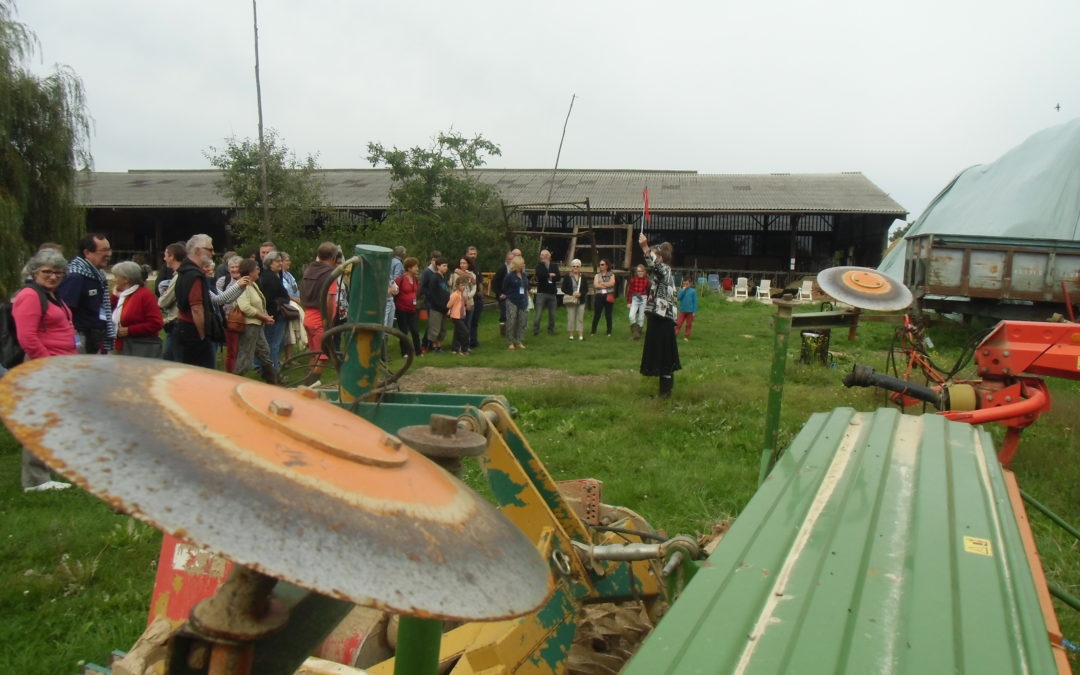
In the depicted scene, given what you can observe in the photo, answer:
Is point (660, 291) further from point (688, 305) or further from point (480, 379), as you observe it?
point (688, 305)

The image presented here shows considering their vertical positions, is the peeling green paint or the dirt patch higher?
the peeling green paint

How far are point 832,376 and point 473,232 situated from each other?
29.9 ft

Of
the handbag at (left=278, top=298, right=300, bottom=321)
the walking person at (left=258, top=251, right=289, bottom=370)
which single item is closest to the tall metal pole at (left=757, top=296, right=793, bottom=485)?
the walking person at (left=258, top=251, right=289, bottom=370)

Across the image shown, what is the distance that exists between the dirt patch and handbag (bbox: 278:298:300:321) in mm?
1436

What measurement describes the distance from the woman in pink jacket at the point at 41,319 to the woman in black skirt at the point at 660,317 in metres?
4.89

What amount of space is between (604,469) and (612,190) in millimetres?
24718

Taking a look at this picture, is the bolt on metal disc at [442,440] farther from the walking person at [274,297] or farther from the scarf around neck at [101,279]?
the walking person at [274,297]

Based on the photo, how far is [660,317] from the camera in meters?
7.51

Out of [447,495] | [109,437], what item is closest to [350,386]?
[447,495]

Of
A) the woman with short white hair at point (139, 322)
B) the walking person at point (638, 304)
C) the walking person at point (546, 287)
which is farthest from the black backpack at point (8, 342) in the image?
the walking person at point (638, 304)

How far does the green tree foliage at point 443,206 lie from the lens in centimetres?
1590

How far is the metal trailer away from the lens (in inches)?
447

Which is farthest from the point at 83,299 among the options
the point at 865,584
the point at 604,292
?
the point at 604,292

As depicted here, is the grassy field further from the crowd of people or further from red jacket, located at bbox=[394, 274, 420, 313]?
red jacket, located at bbox=[394, 274, 420, 313]
